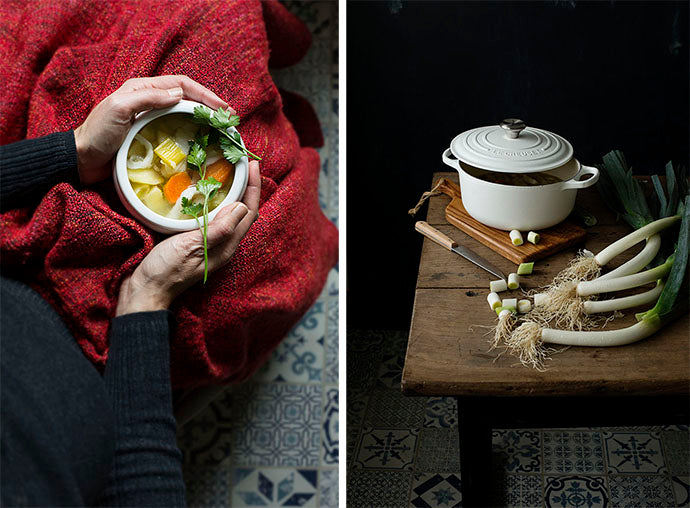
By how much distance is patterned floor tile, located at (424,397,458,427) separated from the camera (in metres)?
0.83

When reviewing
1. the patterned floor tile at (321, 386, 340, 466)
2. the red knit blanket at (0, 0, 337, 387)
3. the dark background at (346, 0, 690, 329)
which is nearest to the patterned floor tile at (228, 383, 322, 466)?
the patterned floor tile at (321, 386, 340, 466)

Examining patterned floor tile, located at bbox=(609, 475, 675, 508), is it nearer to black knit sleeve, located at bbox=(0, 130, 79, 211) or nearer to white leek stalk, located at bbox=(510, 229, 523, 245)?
white leek stalk, located at bbox=(510, 229, 523, 245)

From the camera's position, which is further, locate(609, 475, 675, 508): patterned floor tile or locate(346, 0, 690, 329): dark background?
locate(346, 0, 690, 329): dark background

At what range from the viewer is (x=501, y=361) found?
2.33 feet

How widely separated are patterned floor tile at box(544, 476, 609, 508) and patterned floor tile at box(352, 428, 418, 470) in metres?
0.16

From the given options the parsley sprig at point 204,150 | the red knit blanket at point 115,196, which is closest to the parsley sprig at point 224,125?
the parsley sprig at point 204,150

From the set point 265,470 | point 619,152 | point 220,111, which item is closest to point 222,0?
point 220,111

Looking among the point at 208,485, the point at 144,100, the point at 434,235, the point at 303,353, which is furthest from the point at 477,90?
the point at 208,485

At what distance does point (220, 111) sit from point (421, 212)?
313 mm

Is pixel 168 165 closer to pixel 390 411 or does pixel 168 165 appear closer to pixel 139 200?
pixel 139 200

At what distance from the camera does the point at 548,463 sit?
0.75 metres

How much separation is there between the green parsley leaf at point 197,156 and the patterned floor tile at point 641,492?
22.8 inches

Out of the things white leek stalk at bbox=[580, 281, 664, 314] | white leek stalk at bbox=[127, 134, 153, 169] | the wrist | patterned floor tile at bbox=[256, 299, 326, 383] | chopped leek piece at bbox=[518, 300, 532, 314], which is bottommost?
patterned floor tile at bbox=[256, 299, 326, 383]

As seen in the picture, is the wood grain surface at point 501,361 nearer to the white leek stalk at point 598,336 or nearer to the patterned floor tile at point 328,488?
the white leek stalk at point 598,336
